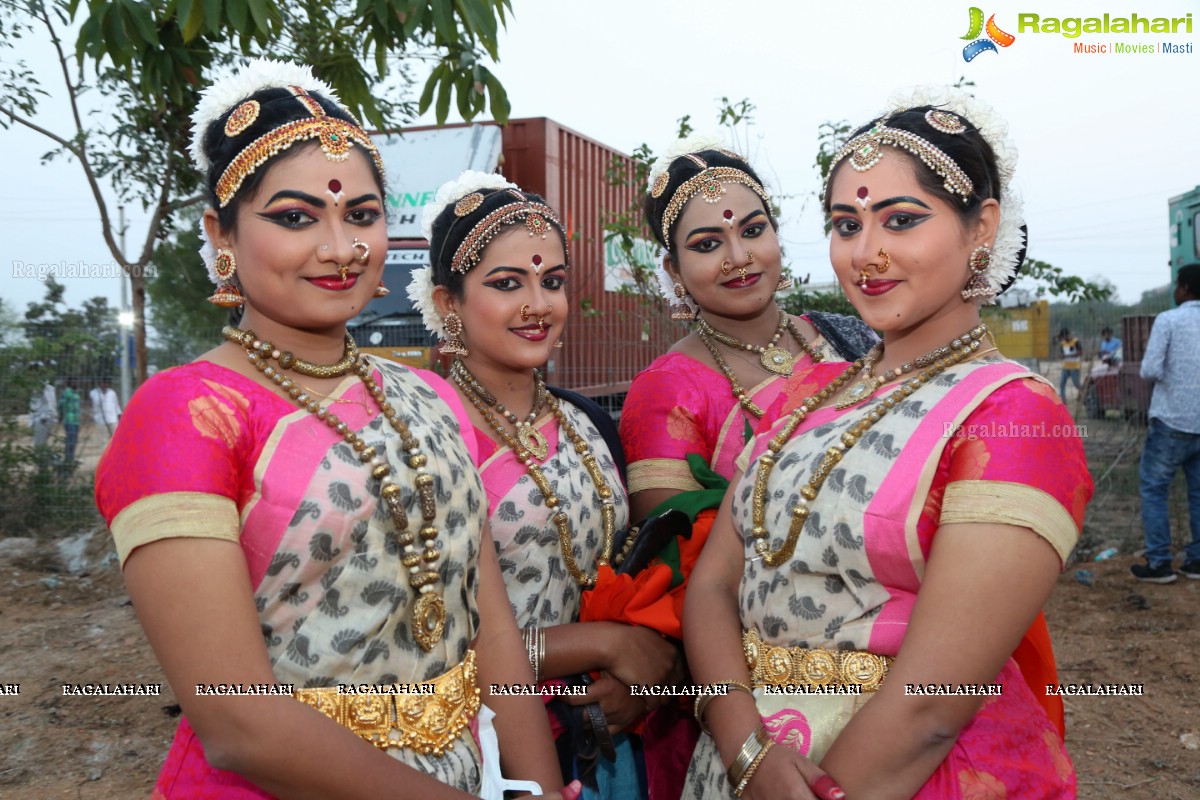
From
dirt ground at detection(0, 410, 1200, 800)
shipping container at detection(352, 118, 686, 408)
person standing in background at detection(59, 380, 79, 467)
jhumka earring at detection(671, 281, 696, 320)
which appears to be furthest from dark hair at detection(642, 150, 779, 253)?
person standing in background at detection(59, 380, 79, 467)

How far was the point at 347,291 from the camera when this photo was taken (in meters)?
1.97

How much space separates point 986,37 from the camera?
4875mm

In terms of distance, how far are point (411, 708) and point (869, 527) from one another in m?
1.05

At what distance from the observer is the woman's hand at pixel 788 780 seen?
6.15 feet

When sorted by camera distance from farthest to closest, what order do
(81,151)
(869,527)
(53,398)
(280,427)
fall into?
(53,398)
(81,151)
(869,527)
(280,427)

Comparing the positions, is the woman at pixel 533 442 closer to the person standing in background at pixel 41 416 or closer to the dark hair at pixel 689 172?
the dark hair at pixel 689 172

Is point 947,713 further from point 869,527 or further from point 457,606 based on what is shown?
point 457,606

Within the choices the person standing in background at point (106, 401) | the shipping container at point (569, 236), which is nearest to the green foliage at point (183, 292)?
the person standing in background at point (106, 401)

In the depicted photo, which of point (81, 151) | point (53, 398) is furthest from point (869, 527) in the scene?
point (53, 398)

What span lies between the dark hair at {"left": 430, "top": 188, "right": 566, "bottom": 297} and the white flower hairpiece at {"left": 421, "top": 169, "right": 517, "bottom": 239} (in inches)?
0.7

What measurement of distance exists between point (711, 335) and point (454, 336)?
0.90m

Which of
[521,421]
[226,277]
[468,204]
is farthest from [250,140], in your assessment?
[521,421]

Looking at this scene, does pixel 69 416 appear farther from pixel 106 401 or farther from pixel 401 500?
pixel 401 500

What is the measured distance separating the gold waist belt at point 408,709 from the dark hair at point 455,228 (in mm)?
1224
